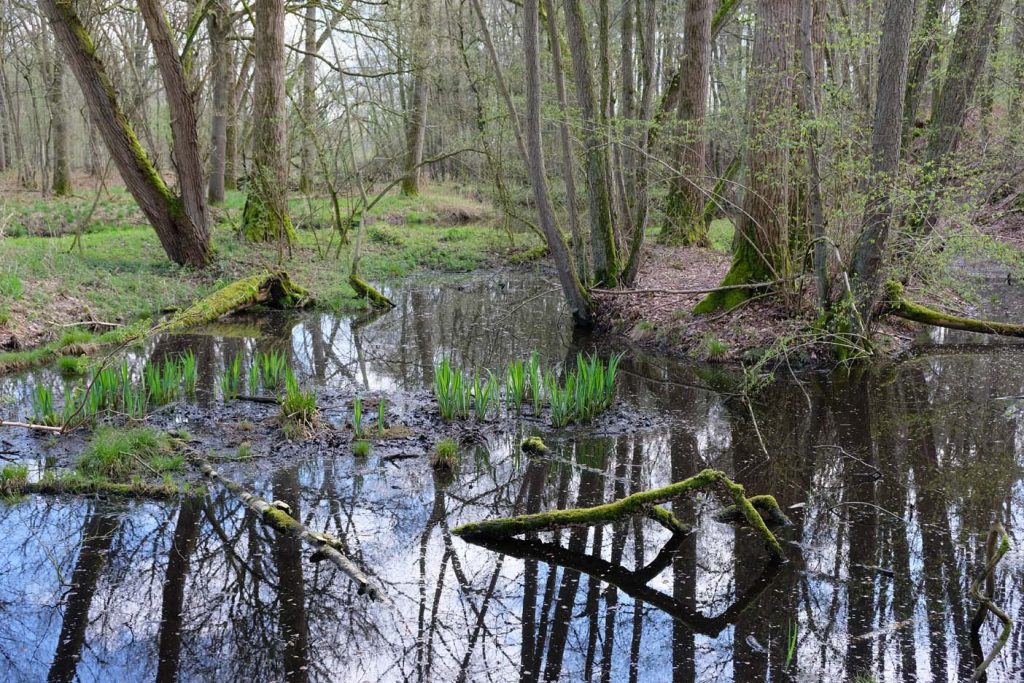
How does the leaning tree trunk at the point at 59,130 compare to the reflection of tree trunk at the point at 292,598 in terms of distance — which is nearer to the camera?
the reflection of tree trunk at the point at 292,598

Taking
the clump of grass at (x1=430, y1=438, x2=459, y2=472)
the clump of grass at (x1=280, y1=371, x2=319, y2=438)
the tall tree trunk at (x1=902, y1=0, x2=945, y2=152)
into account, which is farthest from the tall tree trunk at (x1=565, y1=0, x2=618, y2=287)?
the clump of grass at (x1=430, y1=438, x2=459, y2=472)

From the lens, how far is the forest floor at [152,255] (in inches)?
430

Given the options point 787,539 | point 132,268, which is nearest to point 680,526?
point 787,539

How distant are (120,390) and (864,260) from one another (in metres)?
7.29

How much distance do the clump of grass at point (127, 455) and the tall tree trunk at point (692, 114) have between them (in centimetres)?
1088

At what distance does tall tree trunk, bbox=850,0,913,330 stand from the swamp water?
1608 mm

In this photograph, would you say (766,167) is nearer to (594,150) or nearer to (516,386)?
(594,150)

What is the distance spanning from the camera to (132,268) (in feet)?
44.5

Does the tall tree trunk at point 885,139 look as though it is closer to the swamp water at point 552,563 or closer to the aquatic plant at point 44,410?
the swamp water at point 552,563

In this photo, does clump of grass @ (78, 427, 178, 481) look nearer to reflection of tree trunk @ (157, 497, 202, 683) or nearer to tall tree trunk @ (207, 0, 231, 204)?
reflection of tree trunk @ (157, 497, 202, 683)

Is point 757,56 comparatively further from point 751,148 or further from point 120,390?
point 120,390

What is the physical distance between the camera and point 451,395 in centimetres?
752

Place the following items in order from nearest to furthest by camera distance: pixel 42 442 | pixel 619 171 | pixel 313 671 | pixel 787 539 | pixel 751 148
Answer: pixel 313 671 < pixel 787 539 < pixel 42 442 < pixel 751 148 < pixel 619 171

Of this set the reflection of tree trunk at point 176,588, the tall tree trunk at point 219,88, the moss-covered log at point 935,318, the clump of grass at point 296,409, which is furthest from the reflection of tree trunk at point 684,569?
the tall tree trunk at point 219,88
